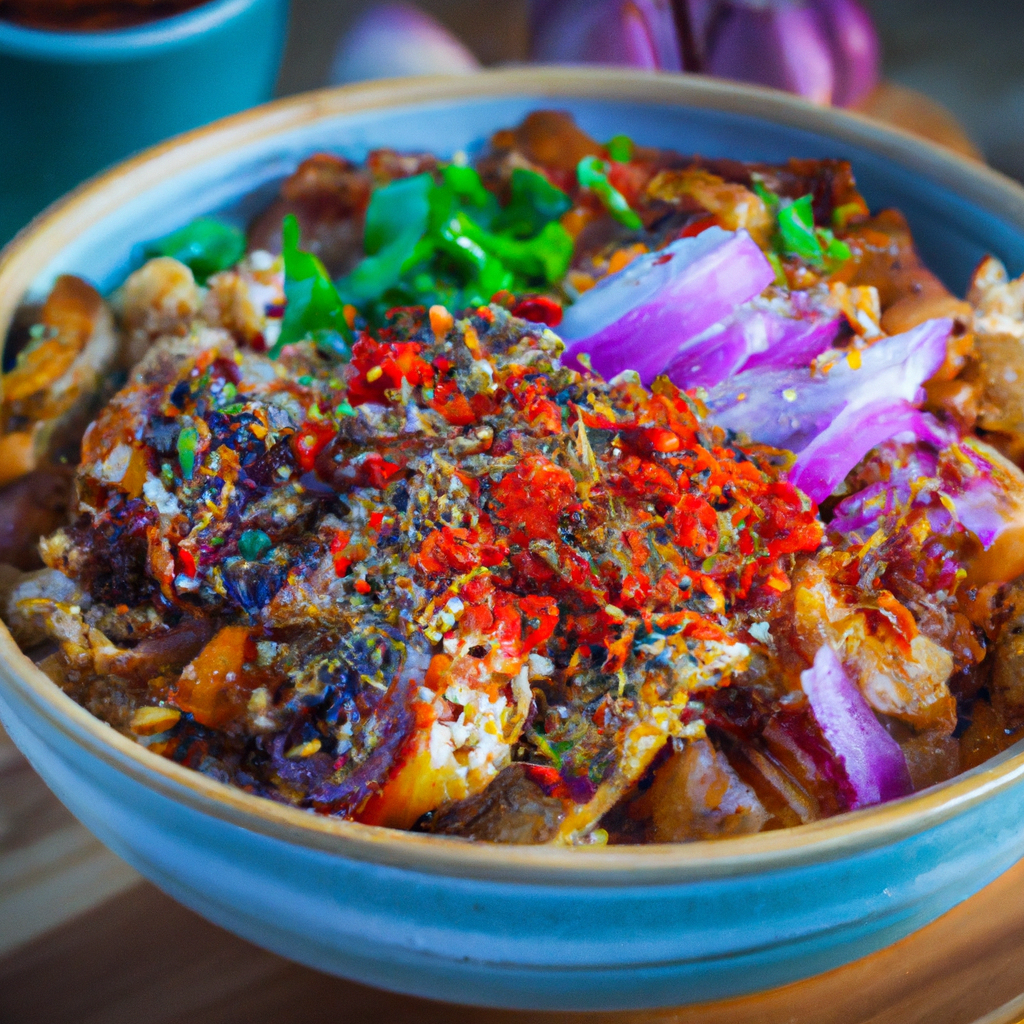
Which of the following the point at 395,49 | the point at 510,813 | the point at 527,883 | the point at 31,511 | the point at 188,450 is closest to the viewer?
the point at 527,883

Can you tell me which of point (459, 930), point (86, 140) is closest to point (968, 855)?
point (459, 930)

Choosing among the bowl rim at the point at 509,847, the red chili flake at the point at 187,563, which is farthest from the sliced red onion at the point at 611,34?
the bowl rim at the point at 509,847

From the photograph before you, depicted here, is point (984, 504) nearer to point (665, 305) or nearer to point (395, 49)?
point (665, 305)

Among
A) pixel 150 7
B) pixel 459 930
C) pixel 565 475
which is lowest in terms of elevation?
pixel 459 930

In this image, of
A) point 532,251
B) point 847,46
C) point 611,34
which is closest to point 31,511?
point 532,251

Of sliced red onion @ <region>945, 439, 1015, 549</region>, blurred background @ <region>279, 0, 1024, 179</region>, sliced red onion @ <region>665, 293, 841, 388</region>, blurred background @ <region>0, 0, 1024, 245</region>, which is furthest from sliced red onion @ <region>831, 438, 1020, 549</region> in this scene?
blurred background @ <region>279, 0, 1024, 179</region>

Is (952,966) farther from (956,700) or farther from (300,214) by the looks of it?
(300,214)

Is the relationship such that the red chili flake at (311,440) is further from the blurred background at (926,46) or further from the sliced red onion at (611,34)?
the blurred background at (926,46)
